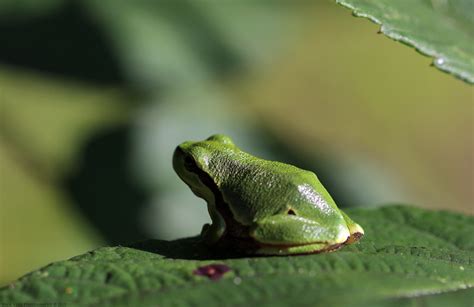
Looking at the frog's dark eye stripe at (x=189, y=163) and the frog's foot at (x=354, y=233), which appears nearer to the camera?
the frog's foot at (x=354, y=233)

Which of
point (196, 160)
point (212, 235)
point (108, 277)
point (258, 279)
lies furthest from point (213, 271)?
point (196, 160)

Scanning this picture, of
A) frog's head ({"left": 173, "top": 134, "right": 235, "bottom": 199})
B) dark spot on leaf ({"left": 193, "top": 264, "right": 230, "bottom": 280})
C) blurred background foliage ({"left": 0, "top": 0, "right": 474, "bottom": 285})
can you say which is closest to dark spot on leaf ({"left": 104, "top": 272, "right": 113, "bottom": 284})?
dark spot on leaf ({"left": 193, "top": 264, "right": 230, "bottom": 280})

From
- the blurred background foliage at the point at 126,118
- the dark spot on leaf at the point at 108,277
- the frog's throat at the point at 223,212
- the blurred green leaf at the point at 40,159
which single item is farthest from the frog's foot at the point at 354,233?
the blurred green leaf at the point at 40,159

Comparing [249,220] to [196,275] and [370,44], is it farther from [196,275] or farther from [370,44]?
[370,44]

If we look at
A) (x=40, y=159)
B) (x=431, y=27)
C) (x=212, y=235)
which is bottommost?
(x=40, y=159)

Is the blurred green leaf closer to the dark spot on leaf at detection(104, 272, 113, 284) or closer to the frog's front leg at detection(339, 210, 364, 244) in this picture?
the frog's front leg at detection(339, 210, 364, 244)

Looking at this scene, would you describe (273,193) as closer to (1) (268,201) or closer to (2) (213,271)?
(1) (268,201)

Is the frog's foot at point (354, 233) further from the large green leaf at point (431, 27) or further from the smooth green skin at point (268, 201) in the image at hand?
the large green leaf at point (431, 27)
